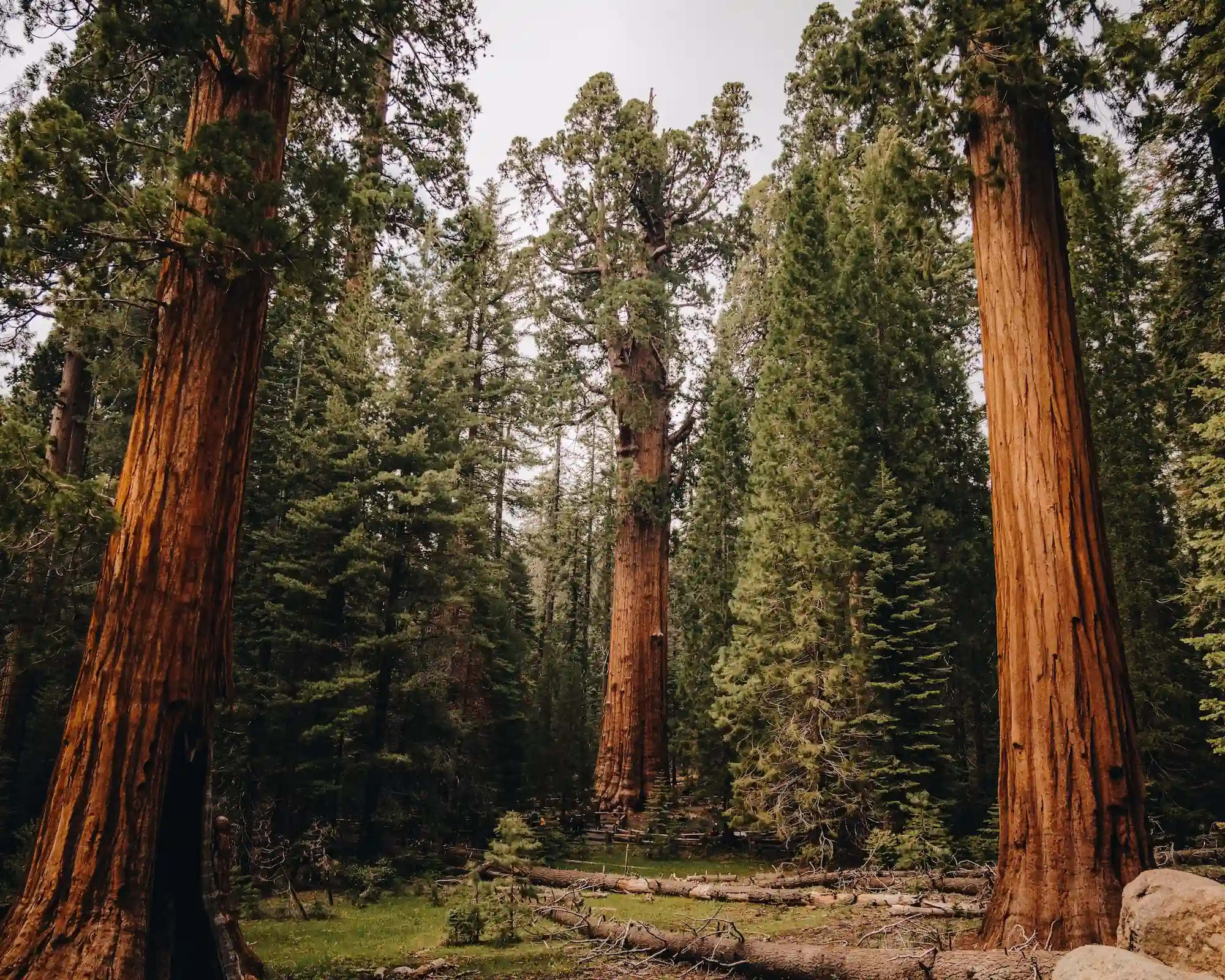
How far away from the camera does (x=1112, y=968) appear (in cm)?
355

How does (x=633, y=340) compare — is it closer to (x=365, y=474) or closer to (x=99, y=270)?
(x=365, y=474)

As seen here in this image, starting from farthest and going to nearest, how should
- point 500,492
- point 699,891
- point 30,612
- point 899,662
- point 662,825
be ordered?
point 500,492
point 662,825
point 899,662
point 30,612
point 699,891

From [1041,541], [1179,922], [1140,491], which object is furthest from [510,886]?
[1140,491]

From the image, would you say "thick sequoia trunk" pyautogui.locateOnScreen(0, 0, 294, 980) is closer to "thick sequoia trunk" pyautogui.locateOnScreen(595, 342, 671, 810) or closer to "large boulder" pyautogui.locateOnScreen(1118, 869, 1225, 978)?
"large boulder" pyautogui.locateOnScreen(1118, 869, 1225, 978)

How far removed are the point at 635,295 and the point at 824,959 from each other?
540 inches

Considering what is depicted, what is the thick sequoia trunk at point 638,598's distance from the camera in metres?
16.2

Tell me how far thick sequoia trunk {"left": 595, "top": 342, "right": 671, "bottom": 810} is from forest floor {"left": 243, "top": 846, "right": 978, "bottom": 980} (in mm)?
5653

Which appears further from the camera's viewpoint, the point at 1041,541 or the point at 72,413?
the point at 72,413

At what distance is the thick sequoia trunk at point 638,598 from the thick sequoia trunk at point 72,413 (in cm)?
1067

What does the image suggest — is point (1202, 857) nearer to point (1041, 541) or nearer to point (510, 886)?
point (1041, 541)

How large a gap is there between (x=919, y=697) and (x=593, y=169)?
1427cm

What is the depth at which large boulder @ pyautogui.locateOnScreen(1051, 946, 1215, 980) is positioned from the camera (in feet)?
11.1

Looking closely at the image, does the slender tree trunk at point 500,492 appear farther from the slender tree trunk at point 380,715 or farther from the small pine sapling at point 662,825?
the small pine sapling at point 662,825

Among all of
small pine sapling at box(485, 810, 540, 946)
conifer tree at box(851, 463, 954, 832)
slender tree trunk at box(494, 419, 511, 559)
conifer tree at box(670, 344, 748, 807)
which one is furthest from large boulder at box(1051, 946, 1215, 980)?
slender tree trunk at box(494, 419, 511, 559)
